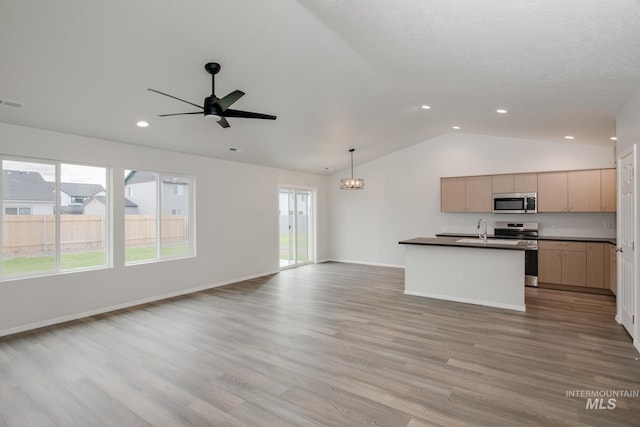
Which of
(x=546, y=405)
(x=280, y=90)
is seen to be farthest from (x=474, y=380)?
(x=280, y=90)

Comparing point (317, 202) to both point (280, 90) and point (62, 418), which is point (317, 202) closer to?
point (280, 90)

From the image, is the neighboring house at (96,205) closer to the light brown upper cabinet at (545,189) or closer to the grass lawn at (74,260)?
the grass lawn at (74,260)

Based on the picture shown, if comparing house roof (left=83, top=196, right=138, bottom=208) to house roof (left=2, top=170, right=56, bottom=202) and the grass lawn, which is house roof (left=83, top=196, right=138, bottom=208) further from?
the grass lawn

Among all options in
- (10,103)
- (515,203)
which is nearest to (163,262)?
(10,103)

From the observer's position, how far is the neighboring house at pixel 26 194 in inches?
161

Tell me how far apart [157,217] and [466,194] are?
6257 mm

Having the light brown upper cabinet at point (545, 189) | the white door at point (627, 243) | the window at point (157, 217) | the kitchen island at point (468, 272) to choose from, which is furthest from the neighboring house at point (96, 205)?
the white door at point (627, 243)

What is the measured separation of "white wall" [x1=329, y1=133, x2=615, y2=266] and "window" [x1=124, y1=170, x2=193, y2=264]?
4.52 m

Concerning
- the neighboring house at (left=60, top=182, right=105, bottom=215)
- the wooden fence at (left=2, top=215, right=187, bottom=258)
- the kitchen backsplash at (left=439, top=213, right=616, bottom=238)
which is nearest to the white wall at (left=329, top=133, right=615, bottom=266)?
the kitchen backsplash at (left=439, top=213, right=616, bottom=238)

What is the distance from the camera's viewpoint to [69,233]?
465cm

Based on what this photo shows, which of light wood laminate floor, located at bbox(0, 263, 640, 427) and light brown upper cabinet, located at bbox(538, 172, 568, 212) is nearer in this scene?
light wood laminate floor, located at bbox(0, 263, 640, 427)

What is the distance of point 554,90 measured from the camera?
10.9 feet

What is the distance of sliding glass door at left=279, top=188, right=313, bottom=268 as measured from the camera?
842 centimetres

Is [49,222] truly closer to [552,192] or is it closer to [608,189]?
[552,192]
